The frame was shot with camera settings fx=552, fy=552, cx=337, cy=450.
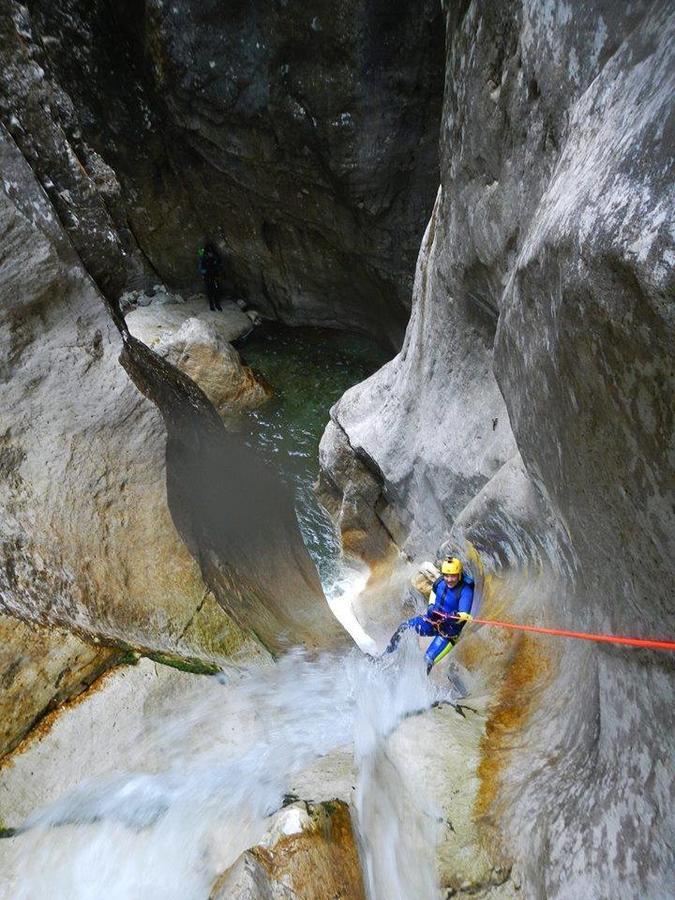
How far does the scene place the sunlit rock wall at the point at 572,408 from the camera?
8.38 ft

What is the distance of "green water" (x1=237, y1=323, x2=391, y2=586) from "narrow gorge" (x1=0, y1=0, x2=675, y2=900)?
672 millimetres

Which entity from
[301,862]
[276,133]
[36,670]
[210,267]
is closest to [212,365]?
[210,267]

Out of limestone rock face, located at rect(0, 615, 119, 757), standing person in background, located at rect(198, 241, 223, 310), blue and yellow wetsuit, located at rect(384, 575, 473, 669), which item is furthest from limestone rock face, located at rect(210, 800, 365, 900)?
standing person in background, located at rect(198, 241, 223, 310)

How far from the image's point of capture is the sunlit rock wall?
8.38 feet

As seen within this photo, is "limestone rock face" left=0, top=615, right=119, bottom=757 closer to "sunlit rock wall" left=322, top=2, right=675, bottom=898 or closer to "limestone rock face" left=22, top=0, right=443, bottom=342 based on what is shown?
"sunlit rock wall" left=322, top=2, right=675, bottom=898

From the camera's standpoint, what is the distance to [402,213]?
11664 millimetres

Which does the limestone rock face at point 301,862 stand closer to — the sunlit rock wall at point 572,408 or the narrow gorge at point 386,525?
the narrow gorge at point 386,525

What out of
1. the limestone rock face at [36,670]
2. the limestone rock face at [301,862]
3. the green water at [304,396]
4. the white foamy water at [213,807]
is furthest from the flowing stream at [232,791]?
the green water at [304,396]

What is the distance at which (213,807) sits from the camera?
4016 mm

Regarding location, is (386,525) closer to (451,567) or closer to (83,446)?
(451,567)

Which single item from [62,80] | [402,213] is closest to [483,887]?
[402,213]

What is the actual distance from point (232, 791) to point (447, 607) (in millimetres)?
2626

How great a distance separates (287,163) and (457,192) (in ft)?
25.1

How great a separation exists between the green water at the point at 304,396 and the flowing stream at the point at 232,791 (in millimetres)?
4901
